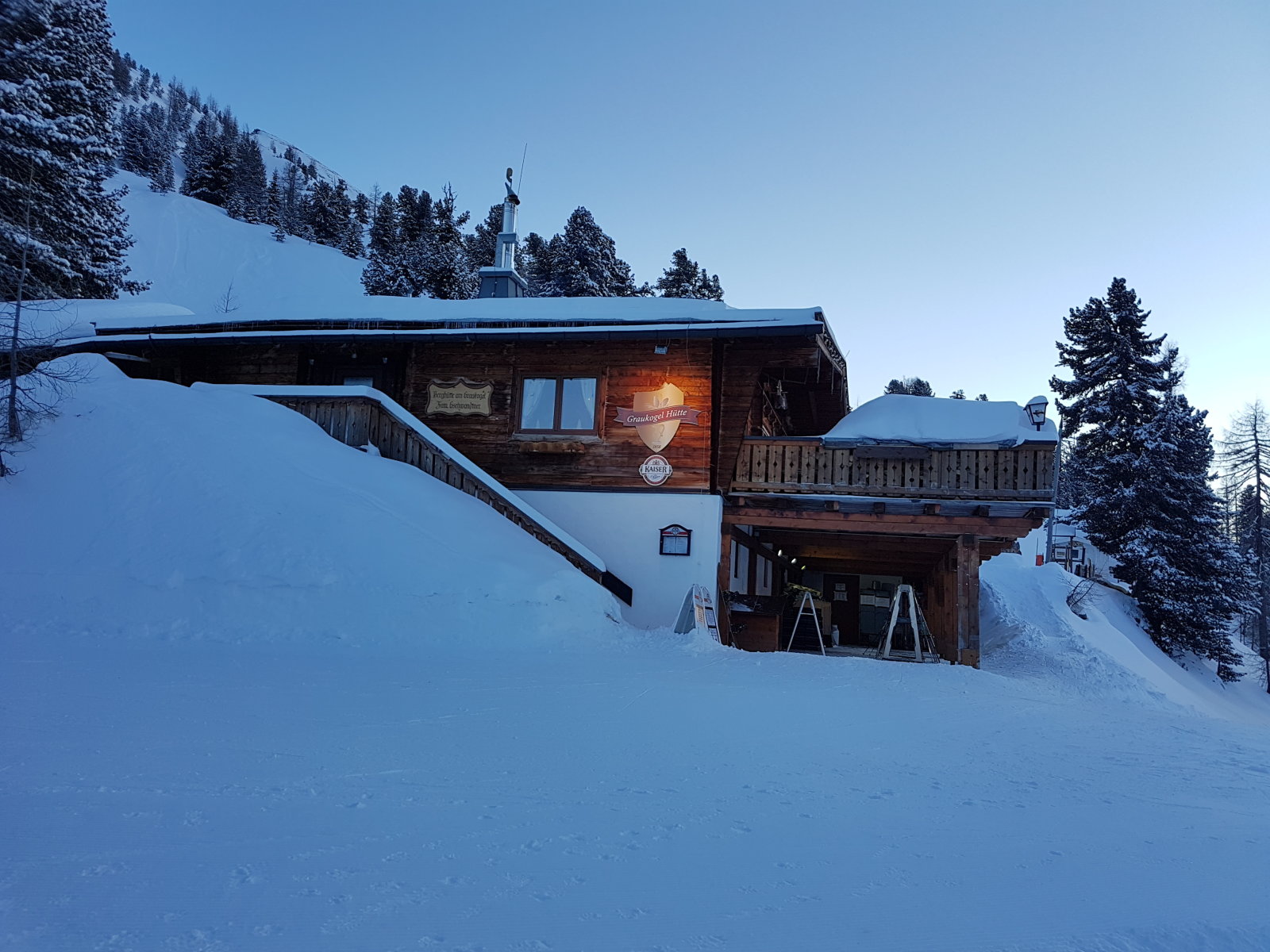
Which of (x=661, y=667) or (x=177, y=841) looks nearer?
(x=177, y=841)

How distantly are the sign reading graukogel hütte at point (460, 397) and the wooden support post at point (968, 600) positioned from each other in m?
9.23

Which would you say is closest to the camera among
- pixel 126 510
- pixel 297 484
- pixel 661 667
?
pixel 661 667

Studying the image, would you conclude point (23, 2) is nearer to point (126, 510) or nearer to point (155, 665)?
point (155, 665)

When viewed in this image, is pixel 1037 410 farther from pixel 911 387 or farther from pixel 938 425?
pixel 911 387

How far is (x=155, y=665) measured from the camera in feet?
22.3

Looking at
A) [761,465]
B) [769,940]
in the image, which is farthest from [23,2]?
[761,465]

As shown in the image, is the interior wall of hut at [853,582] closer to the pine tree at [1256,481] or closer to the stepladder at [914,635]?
the stepladder at [914,635]

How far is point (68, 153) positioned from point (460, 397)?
18664mm

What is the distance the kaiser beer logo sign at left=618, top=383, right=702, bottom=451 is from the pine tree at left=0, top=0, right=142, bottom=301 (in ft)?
46.8

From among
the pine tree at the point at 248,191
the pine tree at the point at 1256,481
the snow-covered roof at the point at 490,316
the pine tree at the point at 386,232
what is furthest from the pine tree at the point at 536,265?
the pine tree at the point at 1256,481

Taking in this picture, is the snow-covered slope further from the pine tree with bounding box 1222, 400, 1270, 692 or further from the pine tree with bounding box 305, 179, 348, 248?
A: the pine tree with bounding box 1222, 400, 1270, 692

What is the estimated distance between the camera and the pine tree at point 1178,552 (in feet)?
86.2

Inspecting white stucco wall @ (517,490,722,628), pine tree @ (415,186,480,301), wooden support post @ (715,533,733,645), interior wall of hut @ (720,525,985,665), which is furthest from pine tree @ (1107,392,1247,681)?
pine tree @ (415,186,480,301)

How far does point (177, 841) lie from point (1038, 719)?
7194 mm
